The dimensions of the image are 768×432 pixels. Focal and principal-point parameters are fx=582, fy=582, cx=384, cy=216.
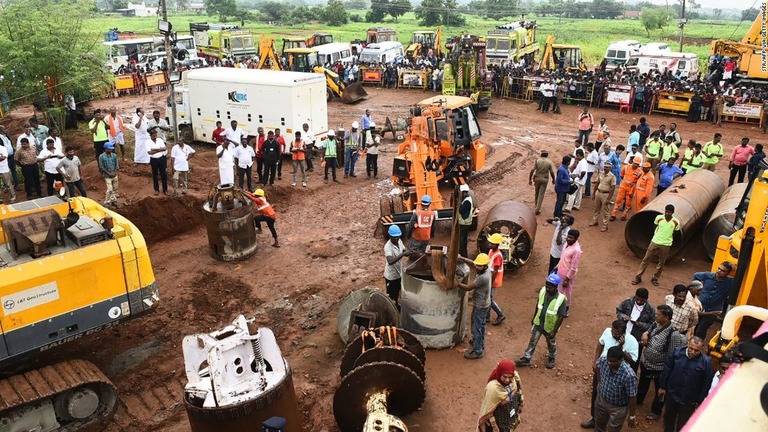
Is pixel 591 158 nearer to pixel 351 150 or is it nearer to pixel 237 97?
pixel 351 150

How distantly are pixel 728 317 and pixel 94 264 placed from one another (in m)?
7.12

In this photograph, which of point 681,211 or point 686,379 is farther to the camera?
point 681,211

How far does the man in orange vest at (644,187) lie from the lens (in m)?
12.9

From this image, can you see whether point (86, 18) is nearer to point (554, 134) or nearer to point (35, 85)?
point (35, 85)

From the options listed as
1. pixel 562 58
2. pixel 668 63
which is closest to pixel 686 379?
pixel 668 63

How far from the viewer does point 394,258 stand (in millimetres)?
9273

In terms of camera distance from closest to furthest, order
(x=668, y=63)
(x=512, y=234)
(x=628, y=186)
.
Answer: (x=512, y=234)
(x=628, y=186)
(x=668, y=63)

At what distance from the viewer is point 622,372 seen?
20.4ft

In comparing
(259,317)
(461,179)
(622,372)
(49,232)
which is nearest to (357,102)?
(461,179)

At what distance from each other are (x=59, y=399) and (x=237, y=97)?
12.6 meters

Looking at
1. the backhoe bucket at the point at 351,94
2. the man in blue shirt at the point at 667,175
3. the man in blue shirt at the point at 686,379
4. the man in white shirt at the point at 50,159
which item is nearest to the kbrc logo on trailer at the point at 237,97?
the man in white shirt at the point at 50,159

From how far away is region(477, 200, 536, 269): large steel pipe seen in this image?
11.0m

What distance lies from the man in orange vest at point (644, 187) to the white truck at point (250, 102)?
991 cm

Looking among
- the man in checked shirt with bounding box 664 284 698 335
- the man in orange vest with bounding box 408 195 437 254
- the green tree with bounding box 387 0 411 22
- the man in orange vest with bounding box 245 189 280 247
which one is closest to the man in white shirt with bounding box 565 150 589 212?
the man in orange vest with bounding box 408 195 437 254
